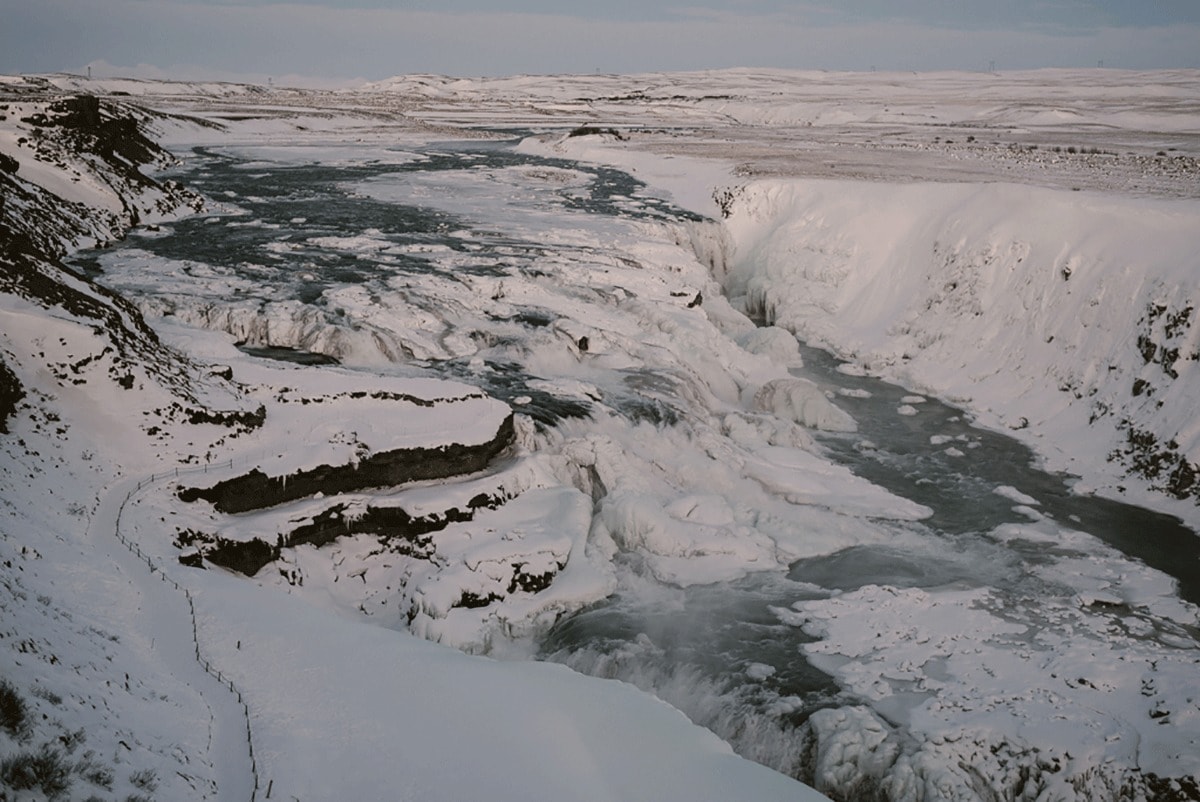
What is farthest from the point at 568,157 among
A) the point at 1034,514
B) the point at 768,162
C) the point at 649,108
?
the point at 649,108

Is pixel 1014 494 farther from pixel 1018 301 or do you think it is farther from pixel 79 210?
pixel 79 210

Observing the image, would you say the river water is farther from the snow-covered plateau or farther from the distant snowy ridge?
the distant snowy ridge

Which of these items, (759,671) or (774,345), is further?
(774,345)

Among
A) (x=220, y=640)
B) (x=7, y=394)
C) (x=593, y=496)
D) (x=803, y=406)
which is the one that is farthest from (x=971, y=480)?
(x=7, y=394)

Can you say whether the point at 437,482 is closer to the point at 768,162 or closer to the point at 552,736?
the point at 552,736

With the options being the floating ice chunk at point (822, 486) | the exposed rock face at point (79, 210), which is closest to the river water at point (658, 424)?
the floating ice chunk at point (822, 486)
